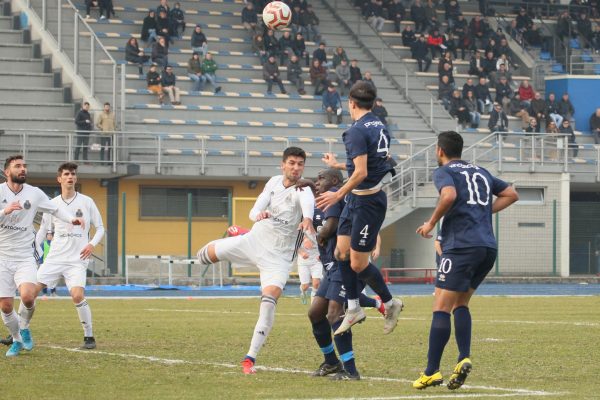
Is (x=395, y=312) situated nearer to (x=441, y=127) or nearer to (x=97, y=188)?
(x=97, y=188)

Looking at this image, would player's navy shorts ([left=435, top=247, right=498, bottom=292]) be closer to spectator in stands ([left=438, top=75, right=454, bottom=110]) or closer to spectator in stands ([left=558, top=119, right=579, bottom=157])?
spectator in stands ([left=558, top=119, right=579, bottom=157])

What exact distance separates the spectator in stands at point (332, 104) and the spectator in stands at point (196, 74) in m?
4.00

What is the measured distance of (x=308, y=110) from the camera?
139ft

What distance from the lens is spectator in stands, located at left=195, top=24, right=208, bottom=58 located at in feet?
140

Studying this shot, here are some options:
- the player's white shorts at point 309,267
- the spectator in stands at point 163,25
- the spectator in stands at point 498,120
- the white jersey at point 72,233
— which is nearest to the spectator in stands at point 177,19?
the spectator in stands at point 163,25

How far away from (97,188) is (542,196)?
44.3 ft

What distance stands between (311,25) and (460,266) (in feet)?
117

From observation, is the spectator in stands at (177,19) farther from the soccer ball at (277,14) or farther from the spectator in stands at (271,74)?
the soccer ball at (277,14)

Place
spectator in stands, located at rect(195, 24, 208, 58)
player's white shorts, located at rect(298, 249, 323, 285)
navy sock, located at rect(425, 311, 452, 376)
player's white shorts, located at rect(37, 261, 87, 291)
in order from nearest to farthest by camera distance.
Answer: navy sock, located at rect(425, 311, 452, 376) → player's white shorts, located at rect(37, 261, 87, 291) → player's white shorts, located at rect(298, 249, 323, 285) → spectator in stands, located at rect(195, 24, 208, 58)

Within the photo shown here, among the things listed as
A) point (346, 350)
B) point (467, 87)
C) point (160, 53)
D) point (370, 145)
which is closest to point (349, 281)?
point (346, 350)

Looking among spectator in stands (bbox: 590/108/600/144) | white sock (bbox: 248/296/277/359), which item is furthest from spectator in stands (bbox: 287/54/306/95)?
white sock (bbox: 248/296/277/359)

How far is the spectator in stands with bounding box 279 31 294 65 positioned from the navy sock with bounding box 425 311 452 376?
33.4 metres

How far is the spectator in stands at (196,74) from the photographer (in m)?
41.7

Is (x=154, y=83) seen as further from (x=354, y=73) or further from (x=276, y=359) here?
(x=276, y=359)
